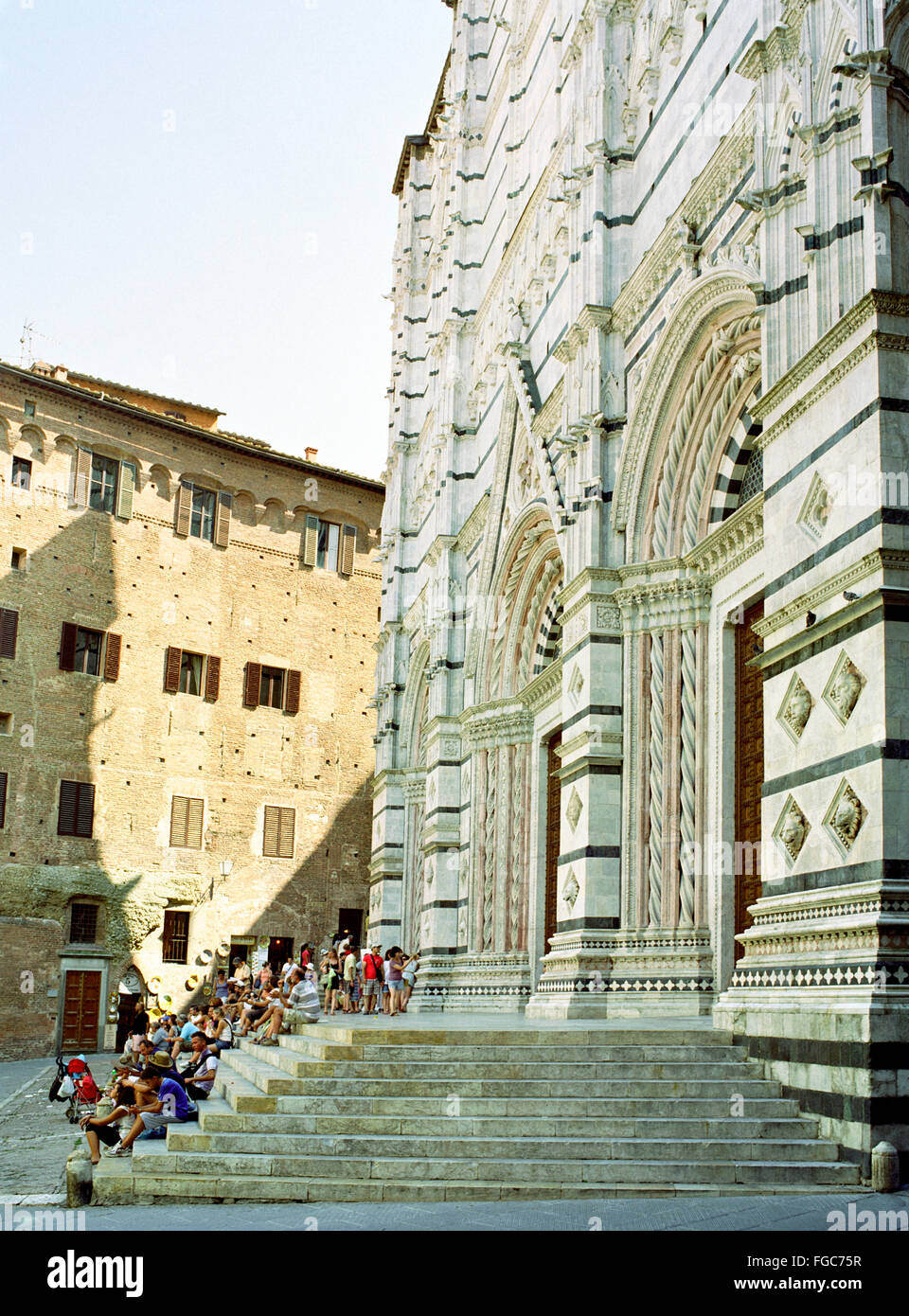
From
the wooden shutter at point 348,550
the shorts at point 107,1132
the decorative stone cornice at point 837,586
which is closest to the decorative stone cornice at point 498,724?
the shorts at point 107,1132

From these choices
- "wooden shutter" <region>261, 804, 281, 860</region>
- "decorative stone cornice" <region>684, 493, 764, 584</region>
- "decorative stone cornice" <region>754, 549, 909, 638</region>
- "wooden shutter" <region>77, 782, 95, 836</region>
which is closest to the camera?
"decorative stone cornice" <region>754, 549, 909, 638</region>

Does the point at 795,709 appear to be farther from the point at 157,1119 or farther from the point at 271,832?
the point at 271,832

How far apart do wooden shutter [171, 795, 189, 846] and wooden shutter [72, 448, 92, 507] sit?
306 inches

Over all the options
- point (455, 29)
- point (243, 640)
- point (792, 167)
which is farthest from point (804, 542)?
point (243, 640)

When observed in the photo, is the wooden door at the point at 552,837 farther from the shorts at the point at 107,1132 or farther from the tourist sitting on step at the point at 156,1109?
the tourist sitting on step at the point at 156,1109

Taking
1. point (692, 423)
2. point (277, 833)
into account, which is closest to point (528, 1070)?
point (692, 423)

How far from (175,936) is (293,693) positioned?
7.31m

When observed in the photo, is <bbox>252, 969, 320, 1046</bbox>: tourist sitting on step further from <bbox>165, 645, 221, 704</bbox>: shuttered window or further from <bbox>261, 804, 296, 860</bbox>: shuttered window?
<bbox>261, 804, 296, 860</bbox>: shuttered window

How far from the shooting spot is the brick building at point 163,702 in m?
32.4

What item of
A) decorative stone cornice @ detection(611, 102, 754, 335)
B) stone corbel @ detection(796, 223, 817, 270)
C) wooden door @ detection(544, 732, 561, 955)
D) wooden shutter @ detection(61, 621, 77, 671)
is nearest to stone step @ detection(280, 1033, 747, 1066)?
stone corbel @ detection(796, 223, 817, 270)

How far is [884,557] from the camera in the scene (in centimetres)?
901

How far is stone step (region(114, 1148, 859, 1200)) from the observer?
8.58m

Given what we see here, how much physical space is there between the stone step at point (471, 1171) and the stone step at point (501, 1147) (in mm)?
96
